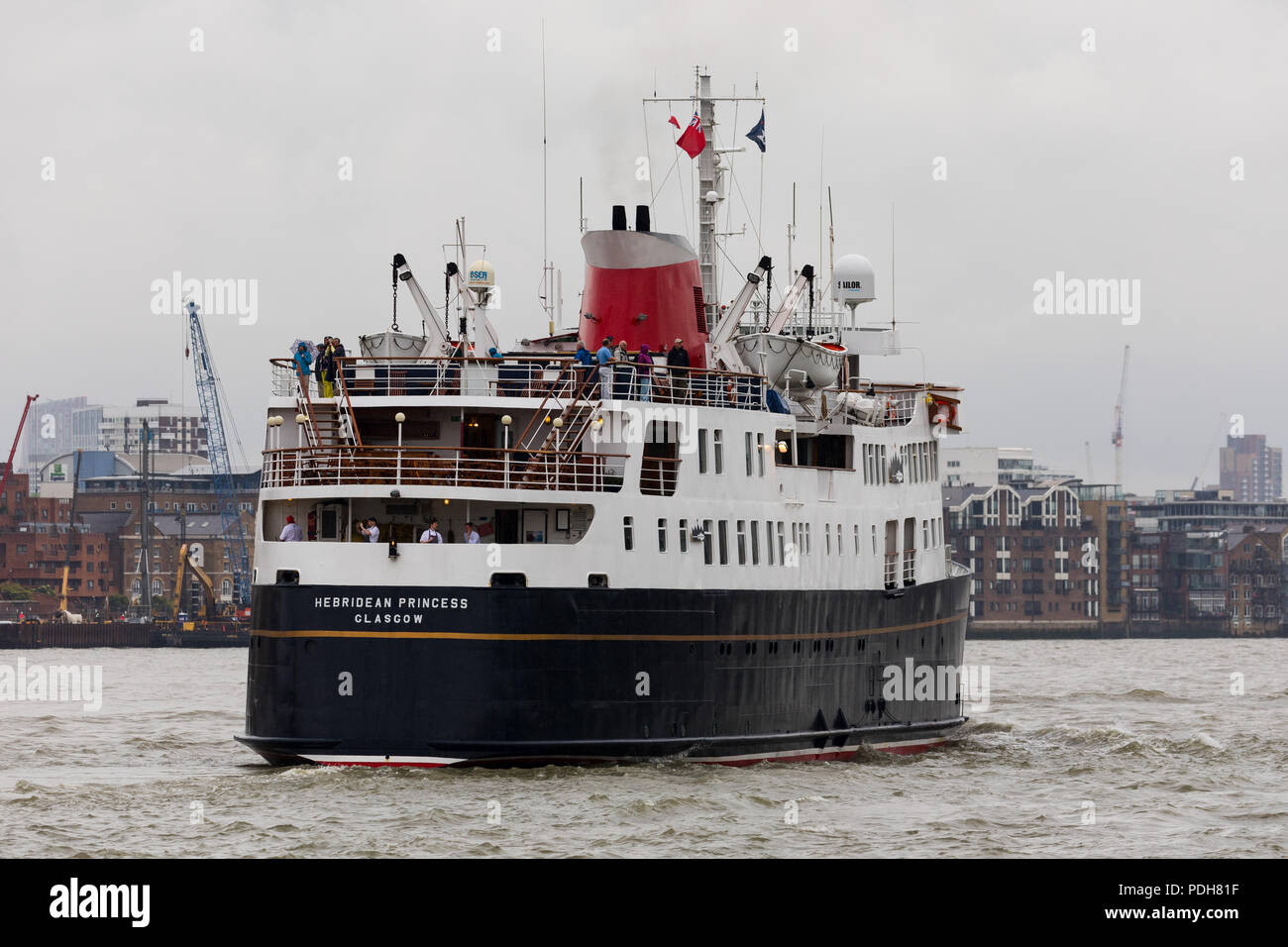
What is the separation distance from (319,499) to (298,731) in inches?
165

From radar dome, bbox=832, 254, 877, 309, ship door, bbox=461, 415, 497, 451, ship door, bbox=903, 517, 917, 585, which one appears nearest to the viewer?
ship door, bbox=461, 415, 497, 451

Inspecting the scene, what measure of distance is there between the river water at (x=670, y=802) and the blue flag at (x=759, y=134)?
1521 centimetres

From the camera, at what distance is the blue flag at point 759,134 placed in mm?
Answer: 48156

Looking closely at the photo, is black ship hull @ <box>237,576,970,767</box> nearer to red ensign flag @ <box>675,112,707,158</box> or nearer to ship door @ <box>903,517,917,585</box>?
ship door @ <box>903,517,917,585</box>

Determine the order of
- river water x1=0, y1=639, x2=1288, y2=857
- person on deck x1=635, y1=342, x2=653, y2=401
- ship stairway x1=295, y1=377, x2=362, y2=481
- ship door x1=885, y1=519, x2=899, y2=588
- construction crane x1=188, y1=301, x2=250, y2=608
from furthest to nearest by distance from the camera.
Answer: construction crane x1=188, y1=301, x2=250, y2=608 < ship door x1=885, y1=519, x2=899, y2=588 < person on deck x1=635, y1=342, x2=653, y2=401 < ship stairway x1=295, y1=377, x2=362, y2=481 < river water x1=0, y1=639, x2=1288, y2=857

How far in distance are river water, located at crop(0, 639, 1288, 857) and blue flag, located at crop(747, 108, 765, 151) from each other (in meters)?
15.2

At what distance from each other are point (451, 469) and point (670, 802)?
6.77 m

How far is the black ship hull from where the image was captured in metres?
32.3

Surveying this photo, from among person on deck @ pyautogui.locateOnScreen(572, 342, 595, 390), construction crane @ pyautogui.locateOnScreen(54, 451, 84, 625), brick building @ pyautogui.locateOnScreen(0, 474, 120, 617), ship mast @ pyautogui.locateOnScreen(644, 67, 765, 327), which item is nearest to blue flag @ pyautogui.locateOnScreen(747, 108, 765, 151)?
ship mast @ pyautogui.locateOnScreen(644, 67, 765, 327)

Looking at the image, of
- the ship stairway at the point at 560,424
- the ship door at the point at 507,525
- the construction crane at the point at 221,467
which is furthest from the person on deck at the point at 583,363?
the construction crane at the point at 221,467

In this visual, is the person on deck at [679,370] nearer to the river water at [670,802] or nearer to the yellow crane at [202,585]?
the river water at [670,802]

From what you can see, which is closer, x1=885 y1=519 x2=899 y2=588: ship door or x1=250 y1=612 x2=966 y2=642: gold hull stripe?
x1=250 y1=612 x2=966 y2=642: gold hull stripe

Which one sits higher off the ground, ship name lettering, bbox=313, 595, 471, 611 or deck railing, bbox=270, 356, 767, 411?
deck railing, bbox=270, 356, 767, 411
